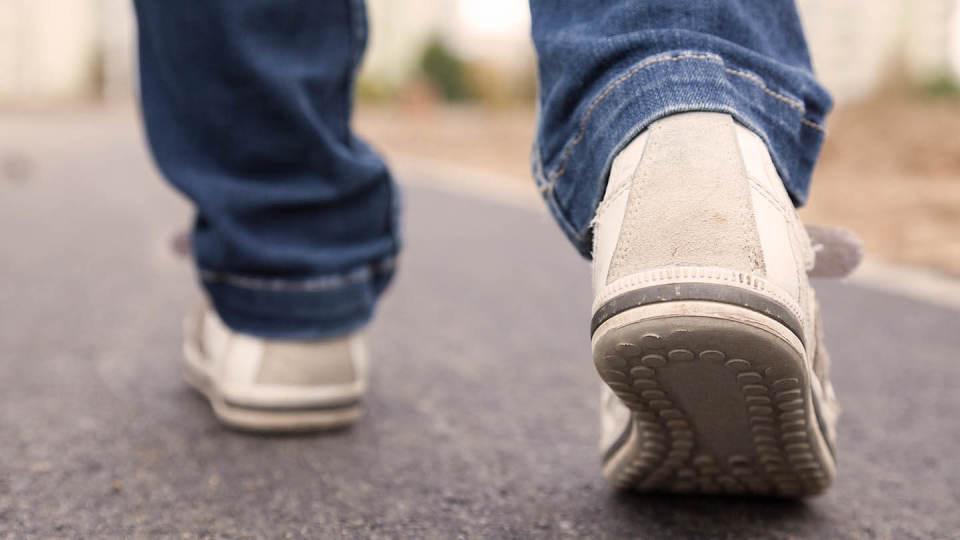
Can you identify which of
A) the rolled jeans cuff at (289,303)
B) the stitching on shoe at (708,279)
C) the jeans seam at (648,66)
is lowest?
the rolled jeans cuff at (289,303)

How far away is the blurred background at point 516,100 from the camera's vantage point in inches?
154

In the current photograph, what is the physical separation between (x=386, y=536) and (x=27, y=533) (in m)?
0.29

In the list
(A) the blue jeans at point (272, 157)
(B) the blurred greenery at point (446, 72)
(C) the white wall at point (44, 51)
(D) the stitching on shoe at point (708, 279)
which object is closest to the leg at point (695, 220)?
(D) the stitching on shoe at point (708, 279)

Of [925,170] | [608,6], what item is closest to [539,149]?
[608,6]

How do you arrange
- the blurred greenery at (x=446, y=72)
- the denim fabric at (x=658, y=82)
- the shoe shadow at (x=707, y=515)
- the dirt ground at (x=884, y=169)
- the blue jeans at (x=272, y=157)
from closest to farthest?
the denim fabric at (x=658, y=82)
the shoe shadow at (x=707, y=515)
the blue jeans at (x=272, y=157)
the dirt ground at (x=884, y=169)
the blurred greenery at (x=446, y=72)

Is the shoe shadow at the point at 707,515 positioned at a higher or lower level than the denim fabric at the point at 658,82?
lower

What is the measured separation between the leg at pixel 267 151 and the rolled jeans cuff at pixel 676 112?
368 mm

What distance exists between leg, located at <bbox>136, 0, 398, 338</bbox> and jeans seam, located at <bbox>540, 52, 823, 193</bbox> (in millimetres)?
389

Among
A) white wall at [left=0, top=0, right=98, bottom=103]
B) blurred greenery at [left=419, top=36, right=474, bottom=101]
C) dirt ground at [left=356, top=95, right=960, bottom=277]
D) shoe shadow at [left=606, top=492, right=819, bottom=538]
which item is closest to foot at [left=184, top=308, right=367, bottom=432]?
shoe shadow at [left=606, top=492, right=819, bottom=538]

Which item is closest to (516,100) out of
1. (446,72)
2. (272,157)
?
(446,72)

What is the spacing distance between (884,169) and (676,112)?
5223mm

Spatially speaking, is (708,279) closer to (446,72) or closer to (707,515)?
(707,515)

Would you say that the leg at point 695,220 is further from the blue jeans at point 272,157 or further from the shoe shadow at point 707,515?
the blue jeans at point 272,157

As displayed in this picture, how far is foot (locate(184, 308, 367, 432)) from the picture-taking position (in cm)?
114
